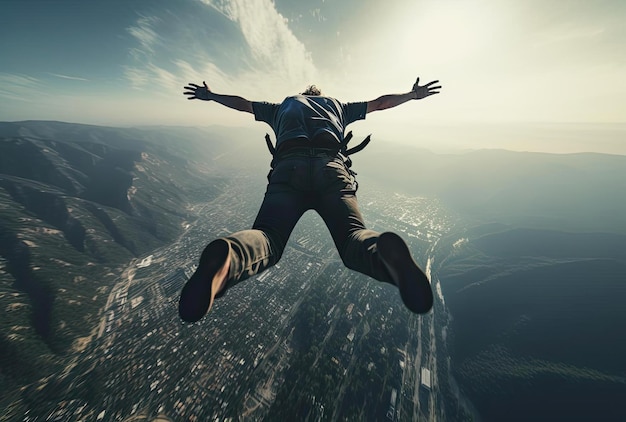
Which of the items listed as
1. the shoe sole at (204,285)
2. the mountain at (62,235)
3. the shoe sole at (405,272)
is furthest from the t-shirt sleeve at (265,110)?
the mountain at (62,235)

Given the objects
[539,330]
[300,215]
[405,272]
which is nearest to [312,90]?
[300,215]

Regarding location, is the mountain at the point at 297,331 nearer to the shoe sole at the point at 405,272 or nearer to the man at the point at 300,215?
the man at the point at 300,215

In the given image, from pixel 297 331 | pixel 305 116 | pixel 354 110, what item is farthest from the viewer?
pixel 297 331

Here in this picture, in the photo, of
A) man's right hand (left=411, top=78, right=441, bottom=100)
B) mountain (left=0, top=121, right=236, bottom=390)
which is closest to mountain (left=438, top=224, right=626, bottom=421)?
man's right hand (left=411, top=78, right=441, bottom=100)

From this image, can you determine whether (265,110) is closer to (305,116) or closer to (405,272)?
(305,116)

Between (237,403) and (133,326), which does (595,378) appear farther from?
(133,326)

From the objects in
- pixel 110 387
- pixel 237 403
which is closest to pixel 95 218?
pixel 110 387

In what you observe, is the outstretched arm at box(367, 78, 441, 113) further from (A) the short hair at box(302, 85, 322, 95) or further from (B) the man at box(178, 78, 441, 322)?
(A) the short hair at box(302, 85, 322, 95)
